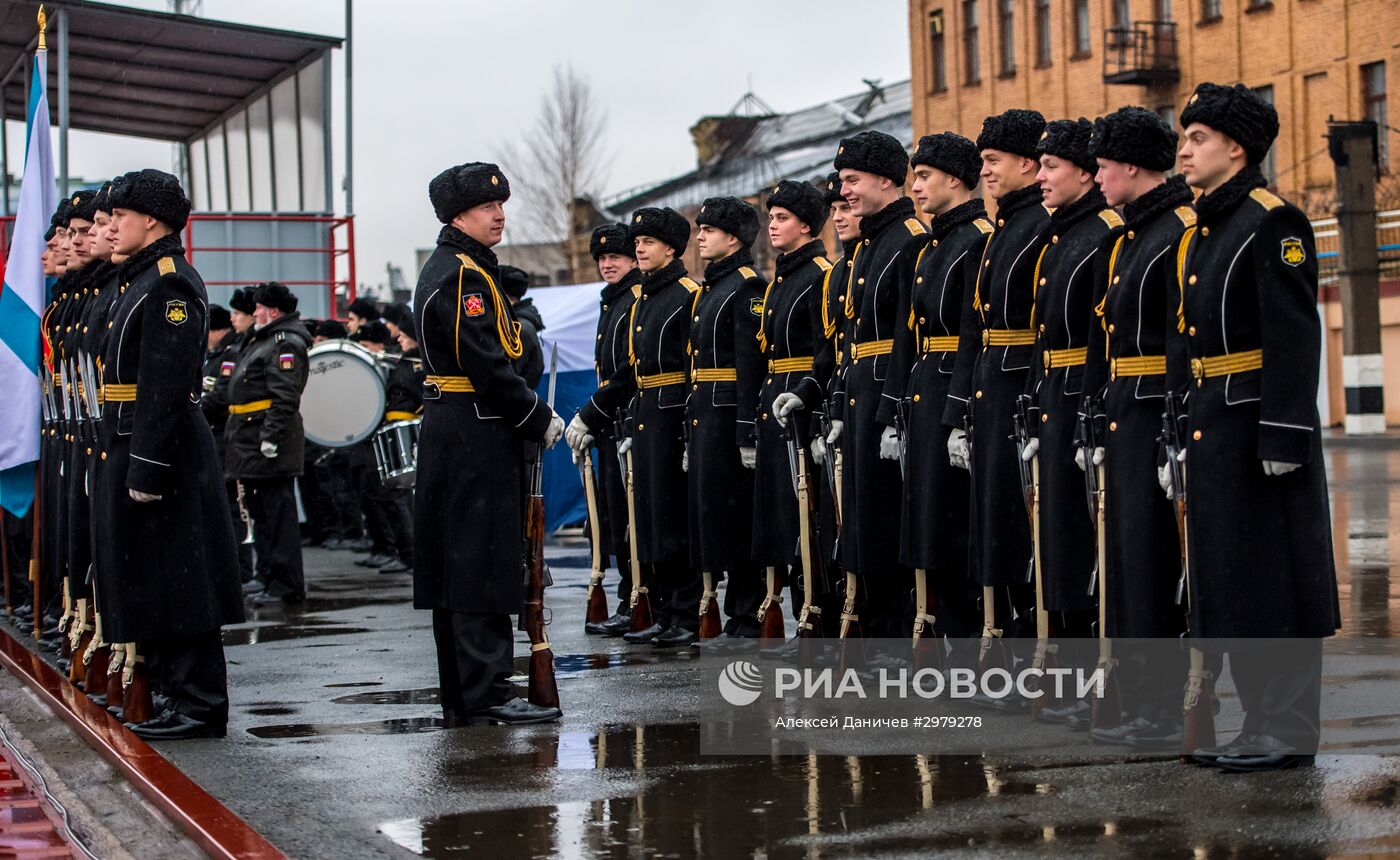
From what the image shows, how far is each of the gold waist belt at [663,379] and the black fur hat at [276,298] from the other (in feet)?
15.3

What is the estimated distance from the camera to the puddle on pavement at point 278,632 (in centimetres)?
1186

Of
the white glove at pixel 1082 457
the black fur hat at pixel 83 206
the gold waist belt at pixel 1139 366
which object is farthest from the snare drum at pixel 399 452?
the gold waist belt at pixel 1139 366

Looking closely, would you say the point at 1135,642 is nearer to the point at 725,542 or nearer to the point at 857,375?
the point at 857,375

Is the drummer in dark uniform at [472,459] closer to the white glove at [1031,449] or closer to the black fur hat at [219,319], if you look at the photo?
the white glove at [1031,449]

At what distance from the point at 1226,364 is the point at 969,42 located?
43.0 meters

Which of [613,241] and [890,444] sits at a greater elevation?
[613,241]

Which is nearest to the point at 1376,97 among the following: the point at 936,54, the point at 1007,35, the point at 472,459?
the point at 1007,35

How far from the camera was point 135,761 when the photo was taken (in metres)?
7.29

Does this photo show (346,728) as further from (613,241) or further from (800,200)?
(613,241)

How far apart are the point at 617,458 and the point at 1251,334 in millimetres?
5943

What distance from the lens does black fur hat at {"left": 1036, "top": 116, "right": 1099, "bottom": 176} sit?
7566mm

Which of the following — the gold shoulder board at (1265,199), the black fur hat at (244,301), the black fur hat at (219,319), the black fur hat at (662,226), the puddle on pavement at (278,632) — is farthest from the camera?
the black fur hat at (219,319)

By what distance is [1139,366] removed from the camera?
22.6 ft

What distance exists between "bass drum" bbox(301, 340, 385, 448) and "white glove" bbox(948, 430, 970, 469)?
940cm
